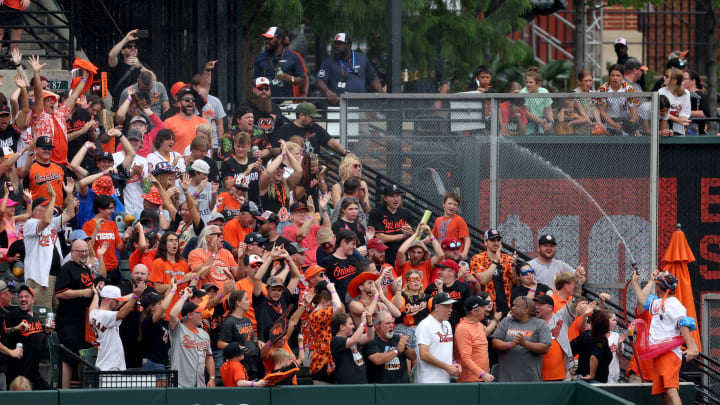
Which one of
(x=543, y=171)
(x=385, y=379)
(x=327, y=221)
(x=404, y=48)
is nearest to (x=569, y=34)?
(x=404, y=48)

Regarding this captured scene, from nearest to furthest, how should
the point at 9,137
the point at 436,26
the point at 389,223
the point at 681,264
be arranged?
1. the point at 389,223
2. the point at 9,137
3. the point at 681,264
4. the point at 436,26

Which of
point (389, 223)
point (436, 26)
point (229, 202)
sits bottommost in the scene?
point (389, 223)

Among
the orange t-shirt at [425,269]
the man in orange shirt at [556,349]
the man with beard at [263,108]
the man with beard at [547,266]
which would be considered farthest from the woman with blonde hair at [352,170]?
the man in orange shirt at [556,349]

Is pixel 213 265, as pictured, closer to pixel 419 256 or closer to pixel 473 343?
pixel 419 256

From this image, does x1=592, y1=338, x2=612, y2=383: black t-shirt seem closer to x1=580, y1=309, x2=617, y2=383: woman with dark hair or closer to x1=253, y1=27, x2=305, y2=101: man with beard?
x1=580, y1=309, x2=617, y2=383: woman with dark hair

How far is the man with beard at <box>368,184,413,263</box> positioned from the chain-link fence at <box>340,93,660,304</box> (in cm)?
158

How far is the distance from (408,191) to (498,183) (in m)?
1.25

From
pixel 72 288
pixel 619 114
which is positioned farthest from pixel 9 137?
pixel 619 114

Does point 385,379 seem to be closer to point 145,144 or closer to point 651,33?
point 145,144

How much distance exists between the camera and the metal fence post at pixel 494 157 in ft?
57.7

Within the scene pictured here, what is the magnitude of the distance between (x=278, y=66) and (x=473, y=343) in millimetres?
6780

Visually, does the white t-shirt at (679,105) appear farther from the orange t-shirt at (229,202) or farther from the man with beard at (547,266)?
the orange t-shirt at (229,202)

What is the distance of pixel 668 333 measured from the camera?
14.8m

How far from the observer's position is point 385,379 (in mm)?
13984
